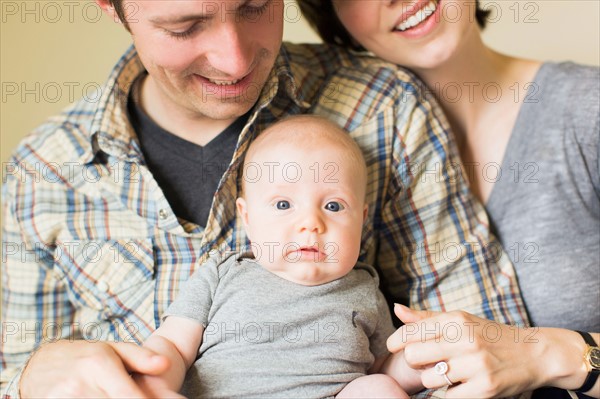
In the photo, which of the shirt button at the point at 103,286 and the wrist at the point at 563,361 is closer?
the wrist at the point at 563,361

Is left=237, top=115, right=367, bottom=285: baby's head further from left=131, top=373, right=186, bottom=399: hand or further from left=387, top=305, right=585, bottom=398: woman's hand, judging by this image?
left=131, top=373, right=186, bottom=399: hand

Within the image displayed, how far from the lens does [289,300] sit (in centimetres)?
124

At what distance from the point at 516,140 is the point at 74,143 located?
37.5 inches

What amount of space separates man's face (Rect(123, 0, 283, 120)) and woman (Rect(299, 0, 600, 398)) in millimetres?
279

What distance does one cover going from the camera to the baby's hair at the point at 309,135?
130 cm

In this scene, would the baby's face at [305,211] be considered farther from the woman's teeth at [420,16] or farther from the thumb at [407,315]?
the woman's teeth at [420,16]

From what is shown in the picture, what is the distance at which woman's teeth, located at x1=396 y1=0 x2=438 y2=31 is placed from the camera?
1.49 metres

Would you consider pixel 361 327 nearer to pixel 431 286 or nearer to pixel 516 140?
pixel 431 286

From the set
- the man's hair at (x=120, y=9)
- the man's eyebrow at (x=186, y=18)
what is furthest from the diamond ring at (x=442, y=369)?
the man's hair at (x=120, y=9)

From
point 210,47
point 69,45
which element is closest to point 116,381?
point 210,47

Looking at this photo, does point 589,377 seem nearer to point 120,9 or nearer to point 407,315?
point 407,315

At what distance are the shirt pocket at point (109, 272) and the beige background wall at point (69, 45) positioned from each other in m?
0.83

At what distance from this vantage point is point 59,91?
223 centimetres

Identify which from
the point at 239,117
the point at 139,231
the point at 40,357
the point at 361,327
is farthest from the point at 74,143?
the point at 361,327
